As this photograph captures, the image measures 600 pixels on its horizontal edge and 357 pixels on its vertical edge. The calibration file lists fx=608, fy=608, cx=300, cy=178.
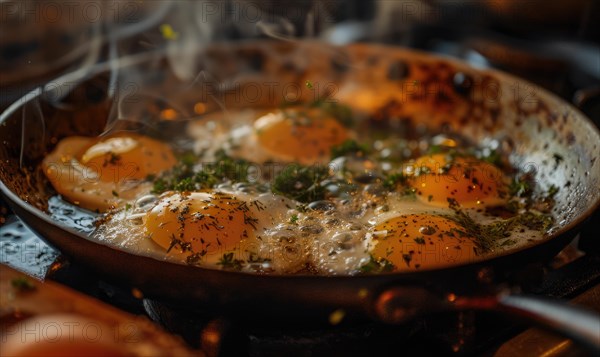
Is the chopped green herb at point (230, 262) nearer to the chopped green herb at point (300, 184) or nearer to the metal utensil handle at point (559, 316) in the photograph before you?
the chopped green herb at point (300, 184)

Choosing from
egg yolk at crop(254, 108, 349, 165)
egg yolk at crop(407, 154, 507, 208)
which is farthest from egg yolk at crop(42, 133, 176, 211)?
egg yolk at crop(407, 154, 507, 208)

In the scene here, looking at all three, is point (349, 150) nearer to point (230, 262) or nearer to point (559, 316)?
point (230, 262)

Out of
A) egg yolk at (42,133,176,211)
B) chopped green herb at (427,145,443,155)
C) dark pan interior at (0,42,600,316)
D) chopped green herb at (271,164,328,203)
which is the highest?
dark pan interior at (0,42,600,316)

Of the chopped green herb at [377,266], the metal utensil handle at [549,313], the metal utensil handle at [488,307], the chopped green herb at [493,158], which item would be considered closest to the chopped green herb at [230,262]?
the chopped green herb at [377,266]

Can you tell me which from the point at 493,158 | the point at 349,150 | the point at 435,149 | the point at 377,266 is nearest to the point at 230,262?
the point at 377,266

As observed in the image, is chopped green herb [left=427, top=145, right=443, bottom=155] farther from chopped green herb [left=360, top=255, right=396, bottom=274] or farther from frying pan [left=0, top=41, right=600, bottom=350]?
chopped green herb [left=360, top=255, right=396, bottom=274]

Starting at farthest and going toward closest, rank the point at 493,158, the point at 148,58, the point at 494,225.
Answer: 1. the point at 148,58
2. the point at 493,158
3. the point at 494,225

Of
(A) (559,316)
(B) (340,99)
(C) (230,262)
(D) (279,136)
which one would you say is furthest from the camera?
(B) (340,99)

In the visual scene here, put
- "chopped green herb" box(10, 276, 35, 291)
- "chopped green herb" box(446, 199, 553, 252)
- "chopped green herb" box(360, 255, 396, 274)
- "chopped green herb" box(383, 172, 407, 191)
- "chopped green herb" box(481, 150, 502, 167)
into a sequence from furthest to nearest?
1. "chopped green herb" box(481, 150, 502, 167)
2. "chopped green herb" box(383, 172, 407, 191)
3. "chopped green herb" box(446, 199, 553, 252)
4. "chopped green herb" box(360, 255, 396, 274)
5. "chopped green herb" box(10, 276, 35, 291)
